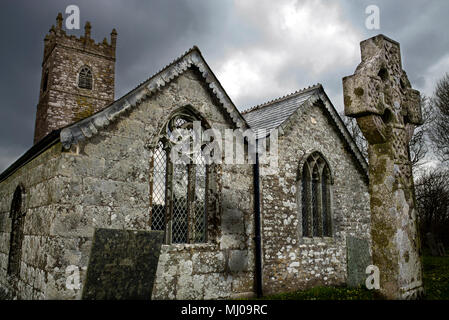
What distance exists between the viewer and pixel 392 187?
4.34 m

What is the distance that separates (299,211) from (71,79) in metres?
23.4

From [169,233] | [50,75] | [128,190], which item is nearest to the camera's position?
[128,190]

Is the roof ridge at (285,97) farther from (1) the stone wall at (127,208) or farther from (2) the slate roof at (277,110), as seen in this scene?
(1) the stone wall at (127,208)

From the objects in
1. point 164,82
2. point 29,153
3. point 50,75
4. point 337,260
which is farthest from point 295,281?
point 50,75

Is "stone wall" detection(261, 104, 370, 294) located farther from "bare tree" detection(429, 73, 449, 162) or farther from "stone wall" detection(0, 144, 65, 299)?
"bare tree" detection(429, 73, 449, 162)

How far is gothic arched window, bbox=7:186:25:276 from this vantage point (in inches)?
329

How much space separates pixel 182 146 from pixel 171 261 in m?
2.38

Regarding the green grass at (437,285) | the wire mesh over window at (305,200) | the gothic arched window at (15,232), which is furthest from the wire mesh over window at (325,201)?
the gothic arched window at (15,232)

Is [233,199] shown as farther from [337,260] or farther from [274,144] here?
[337,260]

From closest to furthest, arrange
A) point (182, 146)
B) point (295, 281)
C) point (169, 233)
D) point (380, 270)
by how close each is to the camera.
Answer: point (380, 270) → point (169, 233) → point (182, 146) → point (295, 281)

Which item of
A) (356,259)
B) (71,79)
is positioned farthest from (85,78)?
(356,259)

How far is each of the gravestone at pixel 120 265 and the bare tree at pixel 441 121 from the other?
20.6 metres

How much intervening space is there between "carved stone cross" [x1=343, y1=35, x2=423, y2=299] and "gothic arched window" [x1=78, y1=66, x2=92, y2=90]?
2597 cm

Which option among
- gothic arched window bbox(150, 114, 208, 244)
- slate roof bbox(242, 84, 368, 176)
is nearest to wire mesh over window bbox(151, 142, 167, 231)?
gothic arched window bbox(150, 114, 208, 244)
